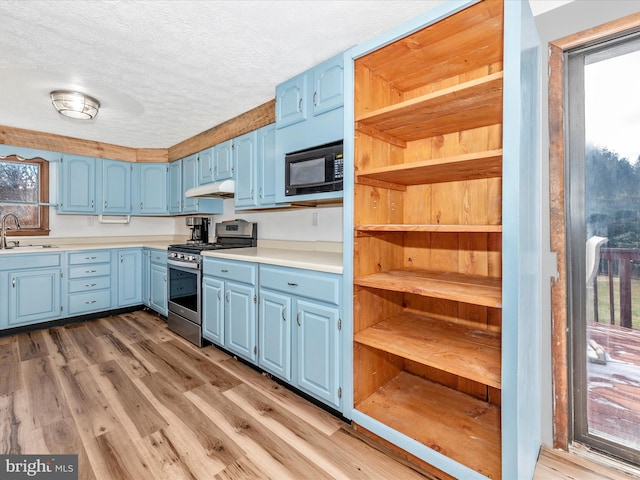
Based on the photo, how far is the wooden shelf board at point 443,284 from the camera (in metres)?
1.30

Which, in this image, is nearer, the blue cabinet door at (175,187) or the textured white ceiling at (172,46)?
the textured white ceiling at (172,46)

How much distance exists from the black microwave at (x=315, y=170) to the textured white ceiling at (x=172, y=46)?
0.62 meters

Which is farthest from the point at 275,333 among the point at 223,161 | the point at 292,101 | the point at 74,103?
the point at 74,103

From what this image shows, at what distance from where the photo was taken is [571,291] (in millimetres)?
1591

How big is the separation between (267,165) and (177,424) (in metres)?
1.99

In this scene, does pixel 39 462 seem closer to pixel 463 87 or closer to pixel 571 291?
pixel 463 87

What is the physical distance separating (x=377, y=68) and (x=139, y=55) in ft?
5.09

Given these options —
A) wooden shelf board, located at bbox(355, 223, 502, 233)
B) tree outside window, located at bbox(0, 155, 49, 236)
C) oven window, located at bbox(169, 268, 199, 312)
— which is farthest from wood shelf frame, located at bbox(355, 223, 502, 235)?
tree outside window, located at bbox(0, 155, 49, 236)

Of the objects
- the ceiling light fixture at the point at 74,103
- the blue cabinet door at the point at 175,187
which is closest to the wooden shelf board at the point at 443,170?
the ceiling light fixture at the point at 74,103

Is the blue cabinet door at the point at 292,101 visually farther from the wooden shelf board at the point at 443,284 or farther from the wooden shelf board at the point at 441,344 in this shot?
the wooden shelf board at the point at 441,344

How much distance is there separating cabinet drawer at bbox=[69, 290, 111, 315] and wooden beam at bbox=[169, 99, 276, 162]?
1980mm

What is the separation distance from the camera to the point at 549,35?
1.55 metres

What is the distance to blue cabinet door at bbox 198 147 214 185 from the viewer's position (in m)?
3.45

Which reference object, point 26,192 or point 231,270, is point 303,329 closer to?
point 231,270
